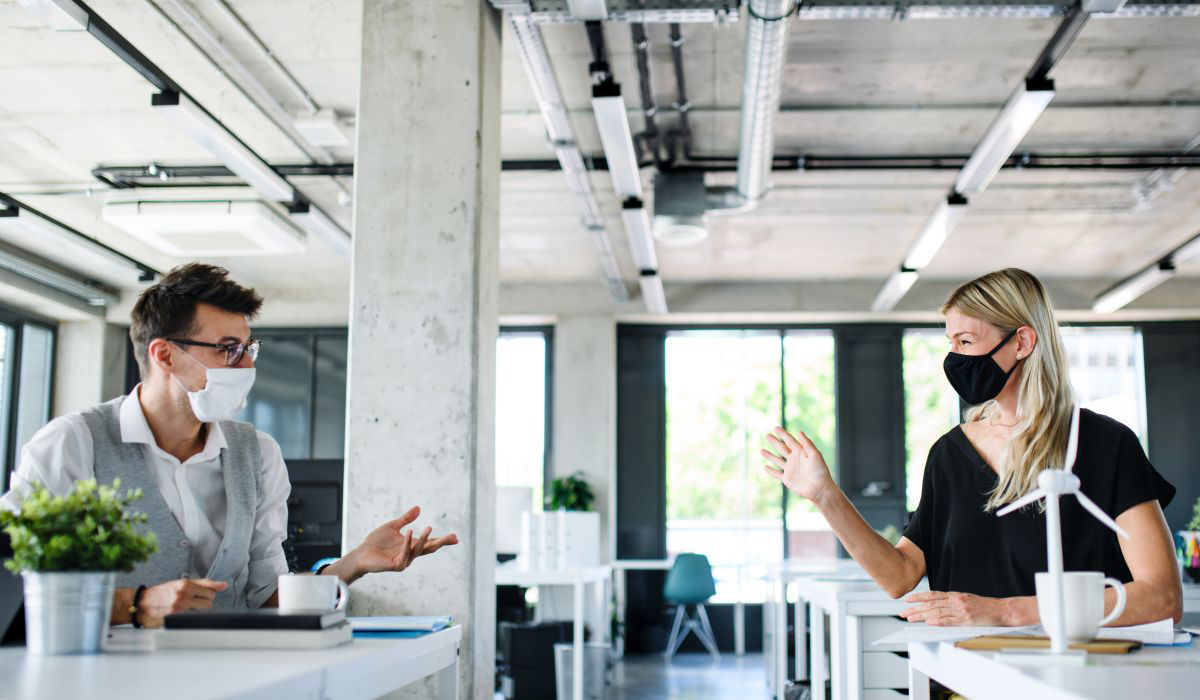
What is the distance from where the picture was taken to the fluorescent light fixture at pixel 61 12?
166 inches

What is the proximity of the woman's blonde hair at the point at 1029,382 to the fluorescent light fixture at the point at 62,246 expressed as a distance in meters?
7.20

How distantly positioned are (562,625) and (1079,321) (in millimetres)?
7080

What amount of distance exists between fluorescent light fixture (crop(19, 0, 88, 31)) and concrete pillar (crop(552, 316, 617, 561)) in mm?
7369

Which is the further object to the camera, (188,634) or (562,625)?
(562,625)

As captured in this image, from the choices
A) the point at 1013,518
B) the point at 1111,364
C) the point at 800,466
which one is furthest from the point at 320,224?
the point at 1111,364

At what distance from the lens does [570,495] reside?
10.9m

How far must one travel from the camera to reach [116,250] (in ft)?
31.7

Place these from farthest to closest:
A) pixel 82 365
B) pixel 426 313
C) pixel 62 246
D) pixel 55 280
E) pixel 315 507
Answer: pixel 82 365, pixel 55 280, pixel 62 246, pixel 315 507, pixel 426 313

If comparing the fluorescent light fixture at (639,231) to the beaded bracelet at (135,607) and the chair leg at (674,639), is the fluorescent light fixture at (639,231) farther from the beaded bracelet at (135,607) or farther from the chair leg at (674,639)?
the beaded bracelet at (135,607)

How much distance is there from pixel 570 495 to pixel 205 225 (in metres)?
4.75

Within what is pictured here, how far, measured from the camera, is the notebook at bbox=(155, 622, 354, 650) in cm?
170

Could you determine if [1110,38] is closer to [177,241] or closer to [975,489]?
[975,489]

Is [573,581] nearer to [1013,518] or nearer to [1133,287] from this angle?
[1013,518]

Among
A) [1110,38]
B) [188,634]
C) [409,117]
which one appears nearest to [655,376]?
[1110,38]
